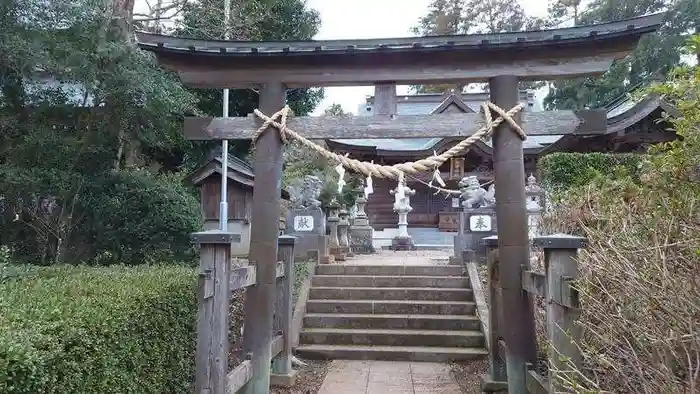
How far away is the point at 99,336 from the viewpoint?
288 cm

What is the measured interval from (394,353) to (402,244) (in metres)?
9.70

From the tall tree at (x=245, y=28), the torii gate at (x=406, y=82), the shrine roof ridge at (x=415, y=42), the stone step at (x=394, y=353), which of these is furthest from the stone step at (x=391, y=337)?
the tall tree at (x=245, y=28)

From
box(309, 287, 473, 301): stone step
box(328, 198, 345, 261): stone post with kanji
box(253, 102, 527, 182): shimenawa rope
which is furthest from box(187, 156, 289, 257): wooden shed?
box(253, 102, 527, 182): shimenawa rope

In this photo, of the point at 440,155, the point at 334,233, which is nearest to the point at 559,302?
the point at 440,155

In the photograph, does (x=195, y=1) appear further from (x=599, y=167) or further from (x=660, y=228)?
(x=660, y=228)

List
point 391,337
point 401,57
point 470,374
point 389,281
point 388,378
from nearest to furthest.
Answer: point 401,57 < point 388,378 < point 470,374 < point 391,337 < point 389,281

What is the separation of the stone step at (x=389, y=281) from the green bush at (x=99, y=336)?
12.3 ft

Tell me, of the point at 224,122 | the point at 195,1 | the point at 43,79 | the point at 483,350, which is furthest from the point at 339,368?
the point at 195,1

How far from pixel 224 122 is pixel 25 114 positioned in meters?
6.68

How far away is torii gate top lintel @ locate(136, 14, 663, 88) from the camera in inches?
181

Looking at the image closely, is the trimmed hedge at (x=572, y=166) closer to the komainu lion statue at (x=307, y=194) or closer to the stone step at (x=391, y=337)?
the komainu lion statue at (x=307, y=194)

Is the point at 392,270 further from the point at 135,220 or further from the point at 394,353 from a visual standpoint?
the point at 135,220

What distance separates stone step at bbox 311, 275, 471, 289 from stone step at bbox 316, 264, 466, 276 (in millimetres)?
283

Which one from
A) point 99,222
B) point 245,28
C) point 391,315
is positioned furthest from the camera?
point 245,28
